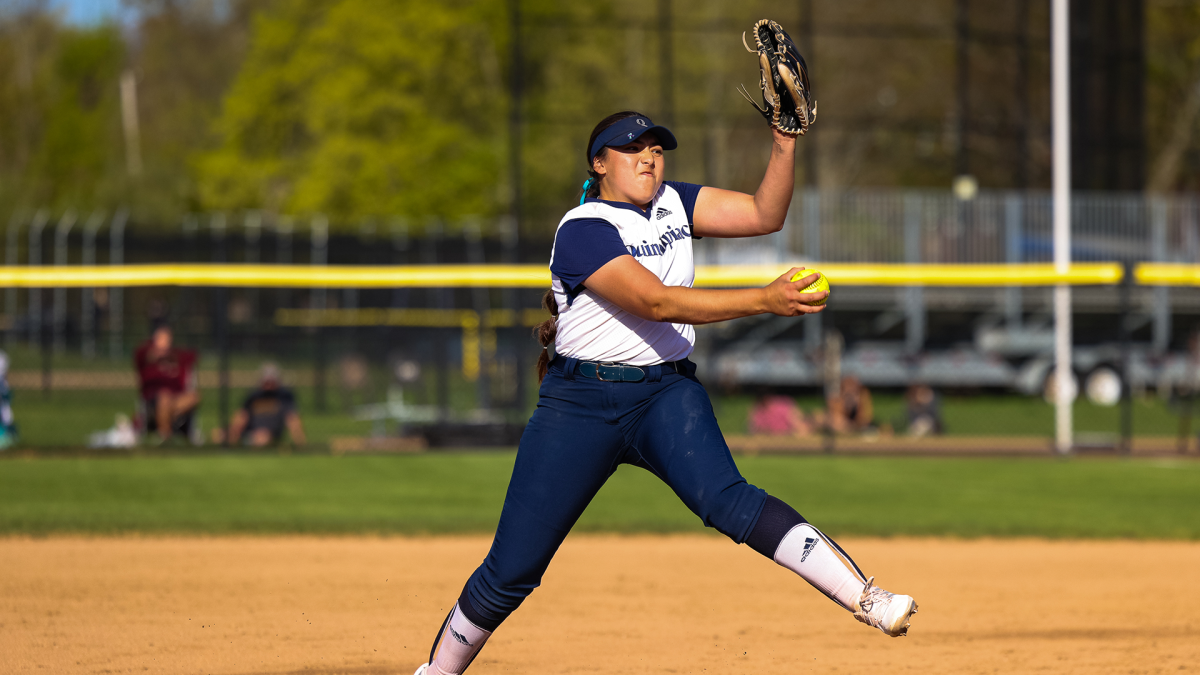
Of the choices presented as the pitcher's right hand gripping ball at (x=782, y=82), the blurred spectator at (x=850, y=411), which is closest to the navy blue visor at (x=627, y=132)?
the pitcher's right hand gripping ball at (x=782, y=82)

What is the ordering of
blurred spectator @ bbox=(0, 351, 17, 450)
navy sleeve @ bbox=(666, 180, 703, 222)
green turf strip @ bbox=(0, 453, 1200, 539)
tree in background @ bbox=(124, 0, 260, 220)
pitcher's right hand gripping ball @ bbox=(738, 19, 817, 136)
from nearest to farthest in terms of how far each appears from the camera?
pitcher's right hand gripping ball @ bbox=(738, 19, 817, 136) < navy sleeve @ bbox=(666, 180, 703, 222) < green turf strip @ bbox=(0, 453, 1200, 539) < blurred spectator @ bbox=(0, 351, 17, 450) < tree in background @ bbox=(124, 0, 260, 220)

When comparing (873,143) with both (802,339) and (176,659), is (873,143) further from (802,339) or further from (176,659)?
(176,659)

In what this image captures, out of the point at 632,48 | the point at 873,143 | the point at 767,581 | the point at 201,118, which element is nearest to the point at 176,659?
the point at 767,581

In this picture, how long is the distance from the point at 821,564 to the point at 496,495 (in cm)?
722

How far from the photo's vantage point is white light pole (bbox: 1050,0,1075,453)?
45.7ft

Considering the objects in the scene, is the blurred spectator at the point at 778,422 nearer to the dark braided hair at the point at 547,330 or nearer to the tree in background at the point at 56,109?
the dark braided hair at the point at 547,330

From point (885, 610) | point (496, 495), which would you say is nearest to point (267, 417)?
point (496, 495)

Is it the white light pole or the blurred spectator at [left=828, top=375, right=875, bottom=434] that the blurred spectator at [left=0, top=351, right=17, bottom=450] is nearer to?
the blurred spectator at [left=828, top=375, right=875, bottom=434]

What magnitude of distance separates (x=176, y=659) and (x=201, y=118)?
5371 cm

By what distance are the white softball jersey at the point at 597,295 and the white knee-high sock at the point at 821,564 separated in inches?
28.9

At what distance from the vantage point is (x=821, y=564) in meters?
4.06

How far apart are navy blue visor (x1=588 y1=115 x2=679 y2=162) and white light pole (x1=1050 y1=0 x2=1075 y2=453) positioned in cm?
1059

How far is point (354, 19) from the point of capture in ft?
114

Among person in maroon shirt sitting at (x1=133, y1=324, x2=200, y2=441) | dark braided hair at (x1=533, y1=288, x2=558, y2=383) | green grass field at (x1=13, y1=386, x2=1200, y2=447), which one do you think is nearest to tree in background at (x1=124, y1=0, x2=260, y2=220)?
green grass field at (x1=13, y1=386, x2=1200, y2=447)
